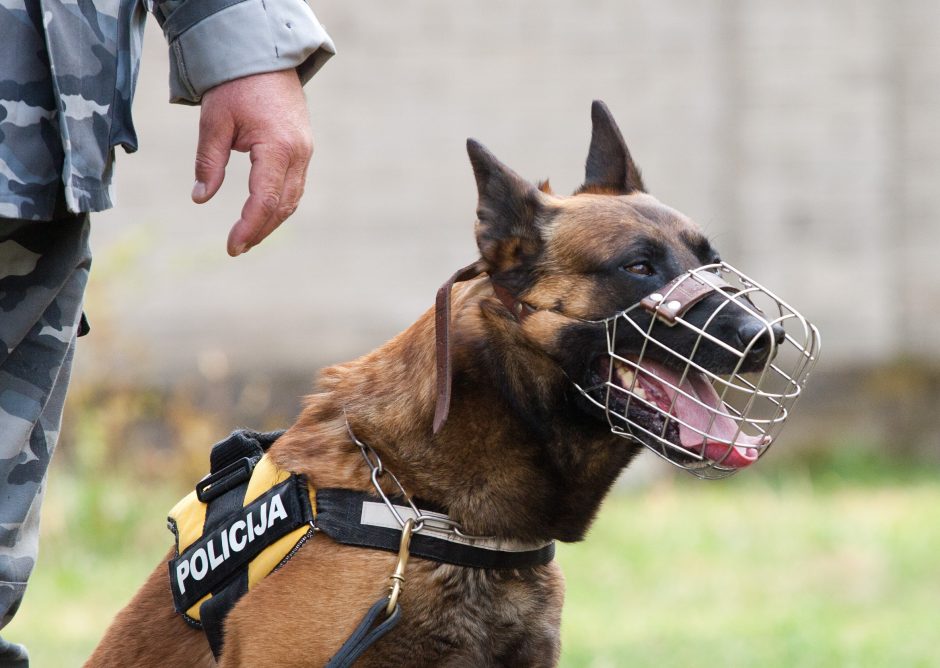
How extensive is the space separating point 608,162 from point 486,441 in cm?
74

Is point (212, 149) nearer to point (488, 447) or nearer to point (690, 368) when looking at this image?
point (488, 447)

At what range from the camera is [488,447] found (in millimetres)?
2473

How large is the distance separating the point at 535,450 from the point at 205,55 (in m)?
0.99

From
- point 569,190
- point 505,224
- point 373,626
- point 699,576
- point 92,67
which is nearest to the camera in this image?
point 92,67

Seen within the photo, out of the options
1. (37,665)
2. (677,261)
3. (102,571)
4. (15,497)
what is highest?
(677,261)

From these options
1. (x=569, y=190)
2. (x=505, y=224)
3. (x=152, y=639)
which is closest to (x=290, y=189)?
(x=505, y=224)

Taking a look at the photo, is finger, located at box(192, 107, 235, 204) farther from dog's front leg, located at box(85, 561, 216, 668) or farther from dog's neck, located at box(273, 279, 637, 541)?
dog's front leg, located at box(85, 561, 216, 668)

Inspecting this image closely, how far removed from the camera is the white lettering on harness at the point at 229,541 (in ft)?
7.88

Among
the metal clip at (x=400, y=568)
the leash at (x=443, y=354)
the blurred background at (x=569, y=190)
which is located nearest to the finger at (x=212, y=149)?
the leash at (x=443, y=354)

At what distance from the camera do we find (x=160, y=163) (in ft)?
26.6

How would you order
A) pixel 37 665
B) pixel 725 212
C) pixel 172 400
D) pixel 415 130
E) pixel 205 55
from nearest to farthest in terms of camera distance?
1. pixel 205 55
2. pixel 37 665
3. pixel 172 400
4. pixel 415 130
5. pixel 725 212

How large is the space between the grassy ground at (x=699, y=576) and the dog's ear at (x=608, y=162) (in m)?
2.25

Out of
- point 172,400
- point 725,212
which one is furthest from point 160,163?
point 725,212

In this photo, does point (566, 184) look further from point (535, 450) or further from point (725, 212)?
point (535, 450)
